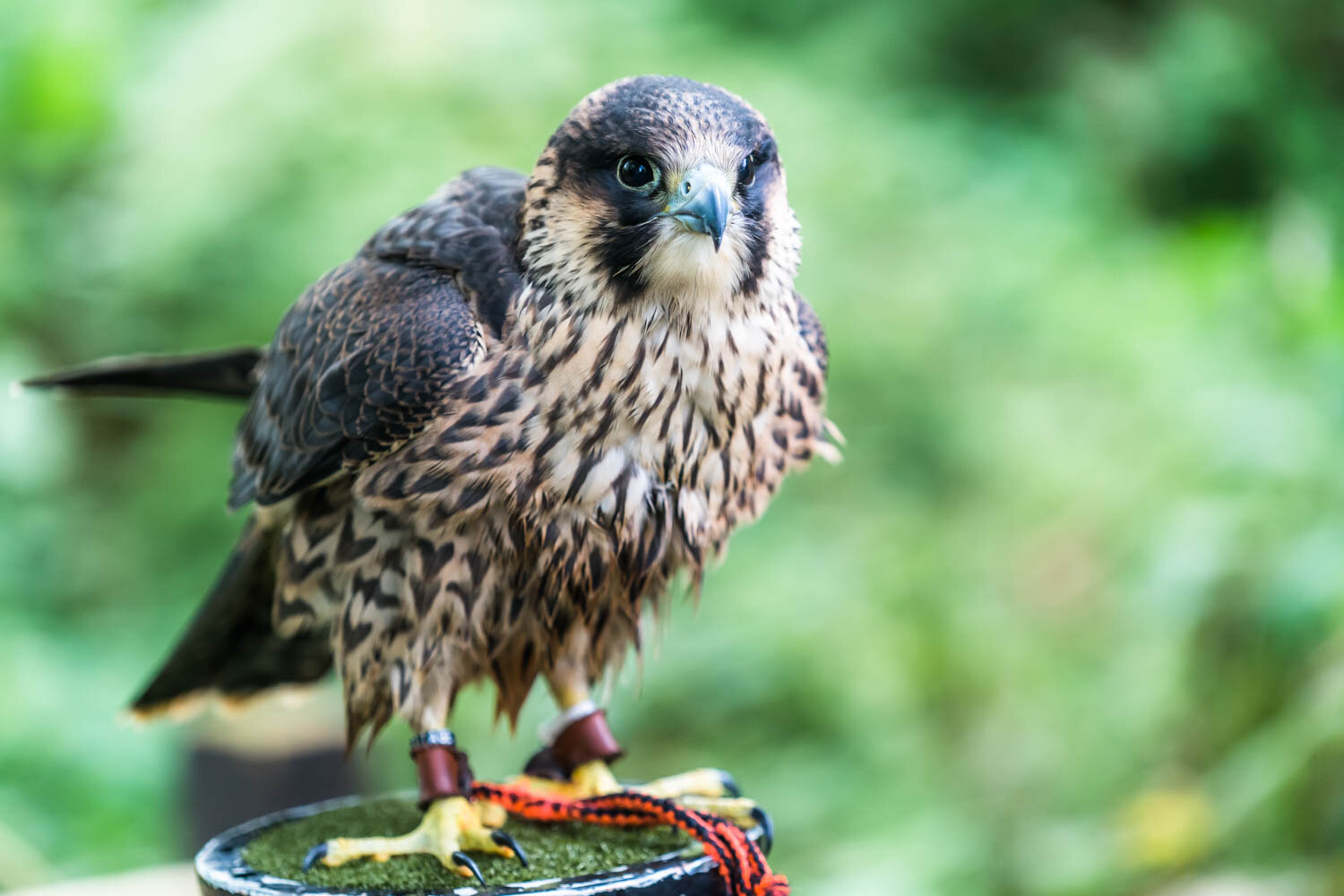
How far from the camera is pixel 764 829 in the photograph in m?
1.80

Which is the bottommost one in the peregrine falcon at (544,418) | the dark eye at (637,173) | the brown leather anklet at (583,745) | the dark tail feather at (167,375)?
the brown leather anklet at (583,745)

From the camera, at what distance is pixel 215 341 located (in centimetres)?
448


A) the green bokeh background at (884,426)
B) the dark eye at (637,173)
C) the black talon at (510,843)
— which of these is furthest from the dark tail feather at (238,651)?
the green bokeh background at (884,426)

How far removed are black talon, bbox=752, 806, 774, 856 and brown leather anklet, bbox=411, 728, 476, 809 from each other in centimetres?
41

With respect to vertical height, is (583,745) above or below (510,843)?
above

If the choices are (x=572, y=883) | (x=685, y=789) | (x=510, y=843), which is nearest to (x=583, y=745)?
(x=685, y=789)

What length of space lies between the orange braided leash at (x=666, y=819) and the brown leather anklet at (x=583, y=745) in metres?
0.09

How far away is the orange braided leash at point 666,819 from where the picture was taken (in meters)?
1.61

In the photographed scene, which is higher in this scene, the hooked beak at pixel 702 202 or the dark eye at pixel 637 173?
the dark eye at pixel 637 173

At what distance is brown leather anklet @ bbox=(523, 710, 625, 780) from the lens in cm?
193

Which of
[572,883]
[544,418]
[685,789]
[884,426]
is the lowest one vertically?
[572,883]

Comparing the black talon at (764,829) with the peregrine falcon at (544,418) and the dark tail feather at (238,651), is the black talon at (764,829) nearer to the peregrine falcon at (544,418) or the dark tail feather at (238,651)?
the peregrine falcon at (544,418)

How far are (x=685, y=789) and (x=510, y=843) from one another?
37cm

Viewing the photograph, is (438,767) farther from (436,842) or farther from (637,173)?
(637,173)
